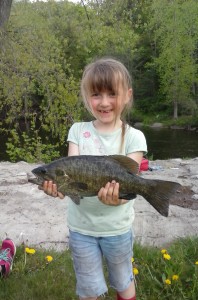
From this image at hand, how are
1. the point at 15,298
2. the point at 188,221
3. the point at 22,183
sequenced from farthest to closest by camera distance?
the point at 22,183 → the point at 188,221 → the point at 15,298

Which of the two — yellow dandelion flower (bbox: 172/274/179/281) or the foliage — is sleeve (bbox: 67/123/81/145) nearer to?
the foliage

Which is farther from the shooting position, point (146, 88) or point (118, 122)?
point (146, 88)

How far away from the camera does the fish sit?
245cm

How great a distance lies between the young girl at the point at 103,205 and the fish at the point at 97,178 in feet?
0.85

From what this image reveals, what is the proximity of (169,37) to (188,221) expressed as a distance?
3585cm

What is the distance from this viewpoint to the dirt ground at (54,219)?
455 centimetres

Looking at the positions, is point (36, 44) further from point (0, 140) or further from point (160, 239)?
point (0, 140)

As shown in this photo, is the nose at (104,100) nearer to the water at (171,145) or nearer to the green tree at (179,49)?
the water at (171,145)

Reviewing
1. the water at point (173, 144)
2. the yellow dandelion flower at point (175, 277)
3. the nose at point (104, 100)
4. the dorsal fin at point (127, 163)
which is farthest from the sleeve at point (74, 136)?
the water at point (173, 144)

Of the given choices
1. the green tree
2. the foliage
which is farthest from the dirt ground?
the green tree

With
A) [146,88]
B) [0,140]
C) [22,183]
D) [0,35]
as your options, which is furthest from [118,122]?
[146,88]

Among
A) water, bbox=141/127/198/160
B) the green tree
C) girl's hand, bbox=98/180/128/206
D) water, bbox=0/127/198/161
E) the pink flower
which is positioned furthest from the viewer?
the green tree

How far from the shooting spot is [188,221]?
4996mm

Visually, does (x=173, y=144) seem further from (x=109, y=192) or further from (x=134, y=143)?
(x=109, y=192)
